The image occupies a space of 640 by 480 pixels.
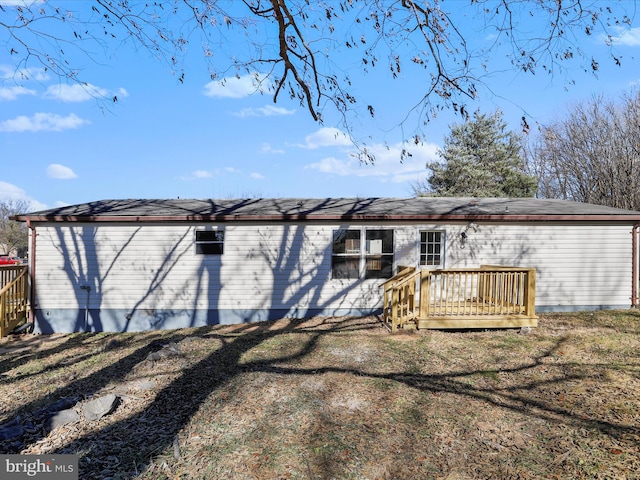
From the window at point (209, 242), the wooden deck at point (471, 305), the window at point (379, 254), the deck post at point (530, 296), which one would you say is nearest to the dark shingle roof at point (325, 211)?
the window at point (209, 242)

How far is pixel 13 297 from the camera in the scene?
28.6 feet

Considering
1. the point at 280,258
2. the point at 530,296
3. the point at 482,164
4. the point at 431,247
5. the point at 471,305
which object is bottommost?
the point at 471,305

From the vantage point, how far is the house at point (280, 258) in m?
9.18

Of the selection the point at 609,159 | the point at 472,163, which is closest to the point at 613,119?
the point at 609,159

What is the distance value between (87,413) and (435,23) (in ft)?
21.2

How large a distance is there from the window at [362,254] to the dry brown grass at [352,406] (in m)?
2.47

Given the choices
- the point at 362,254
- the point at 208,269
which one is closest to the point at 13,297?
the point at 208,269

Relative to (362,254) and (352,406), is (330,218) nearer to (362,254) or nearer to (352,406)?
(362,254)

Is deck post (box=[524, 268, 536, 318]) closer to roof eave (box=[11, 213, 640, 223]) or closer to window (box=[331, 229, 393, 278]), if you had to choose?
roof eave (box=[11, 213, 640, 223])

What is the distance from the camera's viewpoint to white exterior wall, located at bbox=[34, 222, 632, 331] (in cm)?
920

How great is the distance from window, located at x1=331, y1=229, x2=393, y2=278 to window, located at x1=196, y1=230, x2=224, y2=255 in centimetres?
294

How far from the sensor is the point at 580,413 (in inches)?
156

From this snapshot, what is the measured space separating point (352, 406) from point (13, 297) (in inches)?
357

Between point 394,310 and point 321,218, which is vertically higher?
point 321,218
